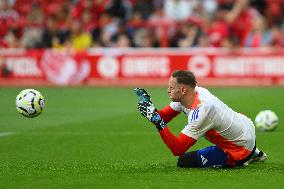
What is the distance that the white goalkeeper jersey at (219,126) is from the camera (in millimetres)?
9805

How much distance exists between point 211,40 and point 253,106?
9.32 metres

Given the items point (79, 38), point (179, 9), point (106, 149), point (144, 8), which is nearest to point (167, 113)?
point (106, 149)

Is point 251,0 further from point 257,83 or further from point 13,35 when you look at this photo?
point 13,35

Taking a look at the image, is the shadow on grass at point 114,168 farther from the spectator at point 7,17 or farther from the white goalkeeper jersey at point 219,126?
the spectator at point 7,17

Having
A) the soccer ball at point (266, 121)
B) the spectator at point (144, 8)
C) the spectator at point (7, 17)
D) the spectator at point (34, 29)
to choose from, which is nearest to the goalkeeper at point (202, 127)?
the soccer ball at point (266, 121)

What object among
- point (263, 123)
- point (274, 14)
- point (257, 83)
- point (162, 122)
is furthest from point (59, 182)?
point (274, 14)

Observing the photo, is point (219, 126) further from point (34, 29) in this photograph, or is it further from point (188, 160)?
point (34, 29)

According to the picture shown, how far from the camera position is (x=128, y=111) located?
751 inches

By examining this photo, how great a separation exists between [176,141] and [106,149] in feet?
9.97

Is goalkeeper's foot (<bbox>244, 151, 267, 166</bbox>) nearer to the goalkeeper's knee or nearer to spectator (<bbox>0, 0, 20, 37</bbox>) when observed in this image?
the goalkeeper's knee

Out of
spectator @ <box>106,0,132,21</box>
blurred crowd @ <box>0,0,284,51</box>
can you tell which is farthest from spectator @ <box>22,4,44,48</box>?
spectator @ <box>106,0,132,21</box>

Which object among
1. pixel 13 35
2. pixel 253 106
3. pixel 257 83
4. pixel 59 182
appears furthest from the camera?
pixel 13 35

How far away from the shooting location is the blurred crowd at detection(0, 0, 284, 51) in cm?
2755

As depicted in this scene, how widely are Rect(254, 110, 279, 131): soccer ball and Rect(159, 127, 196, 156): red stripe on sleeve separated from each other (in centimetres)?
513
